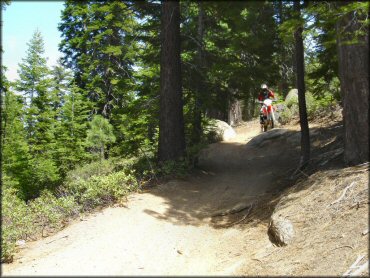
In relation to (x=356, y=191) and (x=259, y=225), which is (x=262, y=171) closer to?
(x=259, y=225)

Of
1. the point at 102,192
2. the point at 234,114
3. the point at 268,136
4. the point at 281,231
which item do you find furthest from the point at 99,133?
the point at 234,114

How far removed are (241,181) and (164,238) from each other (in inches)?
199

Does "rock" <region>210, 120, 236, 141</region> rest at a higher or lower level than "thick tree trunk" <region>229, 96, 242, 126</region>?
lower

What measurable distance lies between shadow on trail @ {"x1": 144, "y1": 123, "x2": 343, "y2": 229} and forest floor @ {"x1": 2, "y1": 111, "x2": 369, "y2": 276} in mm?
50

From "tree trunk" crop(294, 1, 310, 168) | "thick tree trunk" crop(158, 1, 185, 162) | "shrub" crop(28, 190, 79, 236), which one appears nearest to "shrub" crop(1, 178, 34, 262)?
"shrub" crop(28, 190, 79, 236)

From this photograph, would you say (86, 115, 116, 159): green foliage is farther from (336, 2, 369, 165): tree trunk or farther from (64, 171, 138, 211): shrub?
(336, 2, 369, 165): tree trunk

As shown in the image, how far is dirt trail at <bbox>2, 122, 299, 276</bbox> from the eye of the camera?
6754 millimetres

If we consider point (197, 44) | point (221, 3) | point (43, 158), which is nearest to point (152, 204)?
point (197, 44)

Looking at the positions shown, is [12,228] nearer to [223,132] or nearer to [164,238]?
[164,238]

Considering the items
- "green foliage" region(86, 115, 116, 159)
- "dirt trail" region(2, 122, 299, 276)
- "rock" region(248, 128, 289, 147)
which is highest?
"green foliage" region(86, 115, 116, 159)

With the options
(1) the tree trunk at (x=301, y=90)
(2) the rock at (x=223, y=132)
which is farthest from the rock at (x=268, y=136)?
(1) the tree trunk at (x=301, y=90)

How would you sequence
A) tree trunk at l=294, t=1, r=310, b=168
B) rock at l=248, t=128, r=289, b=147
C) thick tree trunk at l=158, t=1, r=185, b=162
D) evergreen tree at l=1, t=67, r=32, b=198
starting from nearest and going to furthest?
tree trunk at l=294, t=1, r=310, b=168, thick tree trunk at l=158, t=1, r=185, b=162, rock at l=248, t=128, r=289, b=147, evergreen tree at l=1, t=67, r=32, b=198

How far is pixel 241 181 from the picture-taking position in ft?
41.1

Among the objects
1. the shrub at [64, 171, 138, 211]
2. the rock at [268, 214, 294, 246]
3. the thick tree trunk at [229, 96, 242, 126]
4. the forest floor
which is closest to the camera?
the forest floor
